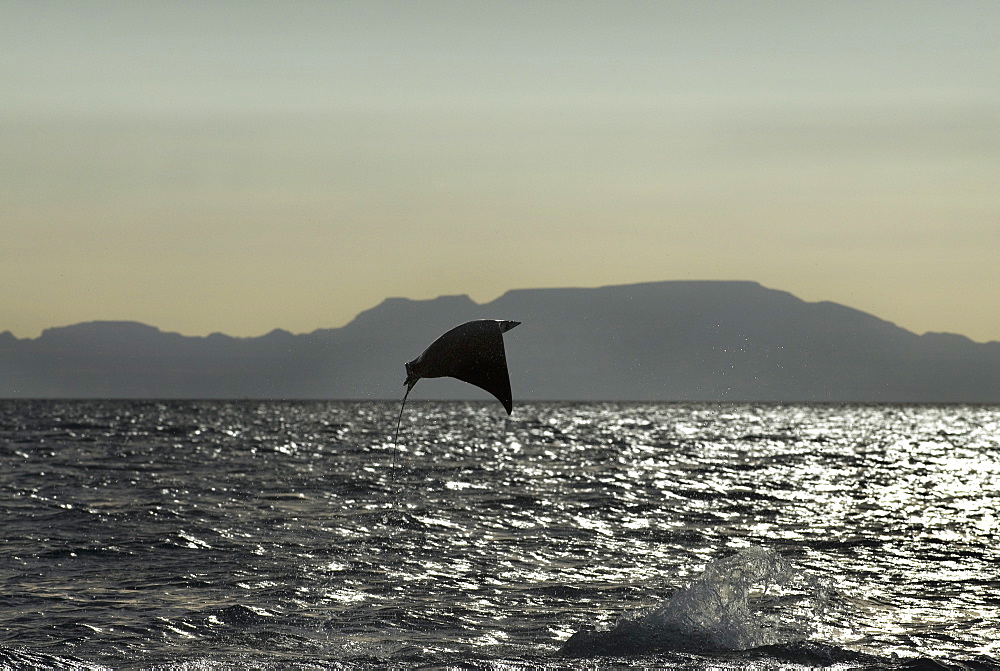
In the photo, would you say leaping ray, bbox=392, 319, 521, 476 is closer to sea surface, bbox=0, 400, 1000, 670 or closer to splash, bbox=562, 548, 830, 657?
sea surface, bbox=0, 400, 1000, 670

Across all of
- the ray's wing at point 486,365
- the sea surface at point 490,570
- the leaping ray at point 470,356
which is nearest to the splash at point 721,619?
the sea surface at point 490,570

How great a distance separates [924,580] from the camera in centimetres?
1908

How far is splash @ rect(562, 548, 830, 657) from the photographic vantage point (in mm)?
14148

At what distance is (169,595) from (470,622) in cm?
525

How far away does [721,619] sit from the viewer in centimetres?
1539

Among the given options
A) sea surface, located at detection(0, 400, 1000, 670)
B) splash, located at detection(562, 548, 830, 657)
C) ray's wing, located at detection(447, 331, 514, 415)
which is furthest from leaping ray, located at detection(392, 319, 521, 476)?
splash, located at detection(562, 548, 830, 657)

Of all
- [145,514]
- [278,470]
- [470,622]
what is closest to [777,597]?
[470,622]

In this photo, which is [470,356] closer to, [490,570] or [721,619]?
[721,619]

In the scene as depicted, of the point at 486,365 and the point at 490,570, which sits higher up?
the point at 486,365

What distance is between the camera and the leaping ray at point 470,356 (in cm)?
1109

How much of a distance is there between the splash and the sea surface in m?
0.05

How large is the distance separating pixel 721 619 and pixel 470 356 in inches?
255

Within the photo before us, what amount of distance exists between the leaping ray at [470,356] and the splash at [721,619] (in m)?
4.17

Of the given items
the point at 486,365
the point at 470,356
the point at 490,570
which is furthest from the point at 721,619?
the point at 470,356
